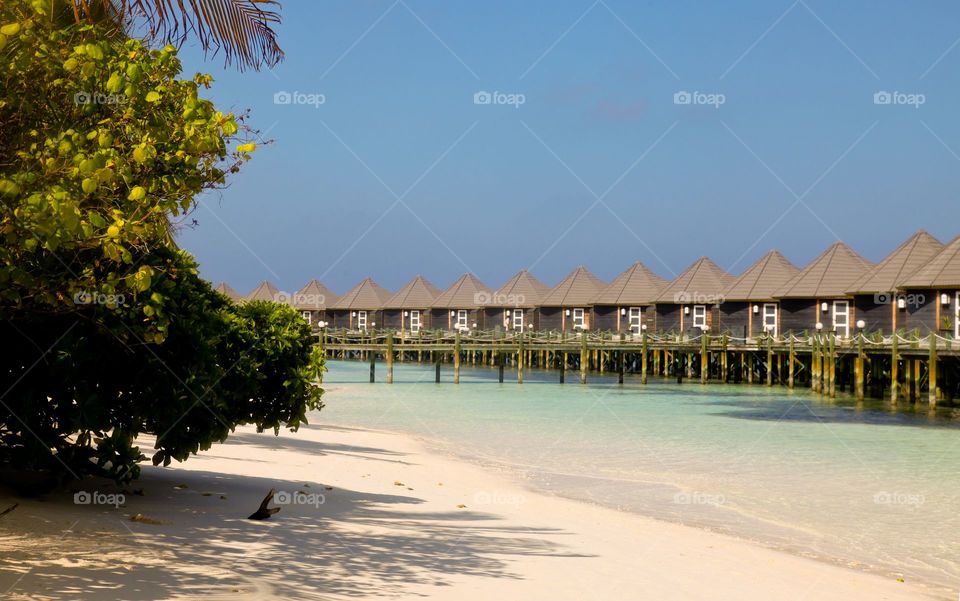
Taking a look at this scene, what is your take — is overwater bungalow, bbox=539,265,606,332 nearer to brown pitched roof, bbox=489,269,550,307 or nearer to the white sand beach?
brown pitched roof, bbox=489,269,550,307

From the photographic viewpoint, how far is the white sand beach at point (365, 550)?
6.58 metres

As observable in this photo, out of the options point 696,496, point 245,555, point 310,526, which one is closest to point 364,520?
point 310,526

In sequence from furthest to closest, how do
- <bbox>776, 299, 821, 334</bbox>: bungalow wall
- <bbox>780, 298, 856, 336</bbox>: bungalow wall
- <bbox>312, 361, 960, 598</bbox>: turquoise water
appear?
<bbox>776, 299, 821, 334</bbox>: bungalow wall
<bbox>780, 298, 856, 336</bbox>: bungalow wall
<bbox>312, 361, 960, 598</bbox>: turquoise water

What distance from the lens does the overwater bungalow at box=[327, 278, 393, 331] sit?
84938 millimetres

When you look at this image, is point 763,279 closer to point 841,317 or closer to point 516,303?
point 841,317

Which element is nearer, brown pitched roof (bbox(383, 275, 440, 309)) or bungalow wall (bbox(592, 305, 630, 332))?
bungalow wall (bbox(592, 305, 630, 332))

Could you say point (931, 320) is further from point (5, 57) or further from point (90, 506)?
point (5, 57)

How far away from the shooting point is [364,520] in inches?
379

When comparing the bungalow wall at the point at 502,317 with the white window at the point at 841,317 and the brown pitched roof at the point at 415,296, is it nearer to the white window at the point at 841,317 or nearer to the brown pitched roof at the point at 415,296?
the brown pitched roof at the point at 415,296

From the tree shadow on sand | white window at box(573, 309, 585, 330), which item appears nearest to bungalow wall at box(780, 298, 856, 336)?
white window at box(573, 309, 585, 330)

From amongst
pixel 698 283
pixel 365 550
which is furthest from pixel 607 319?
pixel 365 550

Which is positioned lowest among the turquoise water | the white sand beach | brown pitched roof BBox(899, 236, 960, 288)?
the turquoise water

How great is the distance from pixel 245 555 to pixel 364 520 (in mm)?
2297

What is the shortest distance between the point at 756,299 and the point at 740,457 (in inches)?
1176
